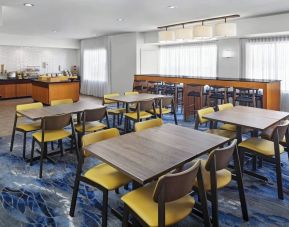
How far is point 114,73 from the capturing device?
9.88 metres

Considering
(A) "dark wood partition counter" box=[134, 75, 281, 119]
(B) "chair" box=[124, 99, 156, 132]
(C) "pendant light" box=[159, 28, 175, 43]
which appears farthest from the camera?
(C) "pendant light" box=[159, 28, 175, 43]

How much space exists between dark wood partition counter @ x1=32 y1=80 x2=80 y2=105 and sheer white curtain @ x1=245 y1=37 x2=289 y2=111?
574 cm

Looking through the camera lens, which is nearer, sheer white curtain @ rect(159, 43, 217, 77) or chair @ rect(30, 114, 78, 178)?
chair @ rect(30, 114, 78, 178)

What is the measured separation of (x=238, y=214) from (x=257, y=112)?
1.66 metres

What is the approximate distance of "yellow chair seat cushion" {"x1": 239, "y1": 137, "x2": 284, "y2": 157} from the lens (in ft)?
9.55

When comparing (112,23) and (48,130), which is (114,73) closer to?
(112,23)

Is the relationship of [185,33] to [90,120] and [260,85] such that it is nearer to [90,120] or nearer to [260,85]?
[260,85]

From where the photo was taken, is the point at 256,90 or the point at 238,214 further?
the point at 256,90

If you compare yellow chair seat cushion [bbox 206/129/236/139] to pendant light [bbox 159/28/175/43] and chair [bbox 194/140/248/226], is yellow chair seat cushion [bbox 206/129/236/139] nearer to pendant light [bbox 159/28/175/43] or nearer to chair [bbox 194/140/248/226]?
chair [bbox 194/140/248/226]

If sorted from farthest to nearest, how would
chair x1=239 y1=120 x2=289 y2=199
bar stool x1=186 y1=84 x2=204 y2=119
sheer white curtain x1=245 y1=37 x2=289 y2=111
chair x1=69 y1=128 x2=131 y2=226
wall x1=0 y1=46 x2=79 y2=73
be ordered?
wall x1=0 y1=46 x2=79 y2=73 → sheer white curtain x1=245 y1=37 x2=289 y2=111 → bar stool x1=186 y1=84 x2=204 y2=119 → chair x1=239 y1=120 x2=289 y2=199 → chair x1=69 y1=128 x2=131 y2=226

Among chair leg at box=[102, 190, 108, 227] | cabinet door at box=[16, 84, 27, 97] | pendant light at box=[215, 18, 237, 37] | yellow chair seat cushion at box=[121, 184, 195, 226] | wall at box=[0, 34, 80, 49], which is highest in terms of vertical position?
wall at box=[0, 34, 80, 49]

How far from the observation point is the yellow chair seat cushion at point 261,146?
2911 millimetres

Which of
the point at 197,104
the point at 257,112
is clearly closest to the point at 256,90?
the point at 197,104

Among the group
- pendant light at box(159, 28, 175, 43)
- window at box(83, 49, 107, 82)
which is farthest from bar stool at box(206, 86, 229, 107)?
window at box(83, 49, 107, 82)
